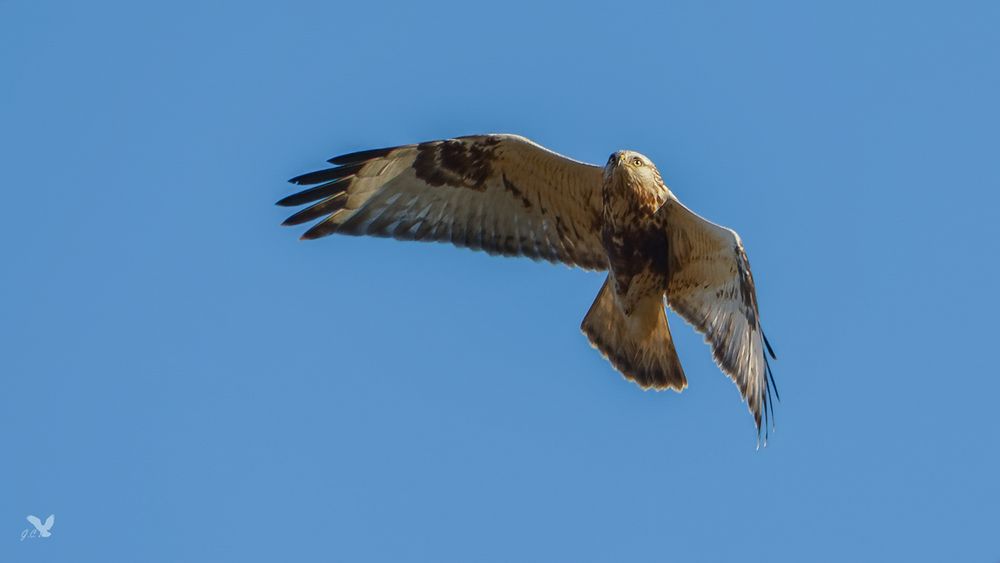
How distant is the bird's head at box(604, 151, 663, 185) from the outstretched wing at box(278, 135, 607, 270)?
51cm

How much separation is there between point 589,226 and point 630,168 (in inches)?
34.9

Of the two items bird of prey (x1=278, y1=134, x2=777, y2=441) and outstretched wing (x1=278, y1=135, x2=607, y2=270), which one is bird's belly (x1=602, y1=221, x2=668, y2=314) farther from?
outstretched wing (x1=278, y1=135, x2=607, y2=270)

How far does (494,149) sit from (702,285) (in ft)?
5.82

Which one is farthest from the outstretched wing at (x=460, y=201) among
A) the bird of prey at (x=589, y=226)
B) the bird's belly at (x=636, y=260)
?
the bird's belly at (x=636, y=260)

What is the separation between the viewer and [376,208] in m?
10.2

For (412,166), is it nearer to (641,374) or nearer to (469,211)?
(469,211)

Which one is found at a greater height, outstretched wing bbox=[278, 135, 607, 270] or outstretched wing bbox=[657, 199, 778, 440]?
outstretched wing bbox=[278, 135, 607, 270]

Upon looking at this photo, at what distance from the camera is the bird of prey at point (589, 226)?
941 centimetres

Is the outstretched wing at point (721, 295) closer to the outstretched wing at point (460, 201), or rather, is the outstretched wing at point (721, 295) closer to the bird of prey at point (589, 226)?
the bird of prey at point (589, 226)

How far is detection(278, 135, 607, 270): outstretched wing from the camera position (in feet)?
32.8

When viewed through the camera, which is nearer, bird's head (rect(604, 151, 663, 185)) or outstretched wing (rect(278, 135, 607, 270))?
bird's head (rect(604, 151, 663, 185))

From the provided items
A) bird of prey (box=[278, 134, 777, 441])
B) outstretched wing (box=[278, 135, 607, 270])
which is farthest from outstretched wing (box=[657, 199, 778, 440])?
outstretched wing (box=[278, 135, 607, 270])

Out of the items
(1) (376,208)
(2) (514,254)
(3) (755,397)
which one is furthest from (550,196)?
(3) (755,397)

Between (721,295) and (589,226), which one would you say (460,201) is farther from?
(721,295)
